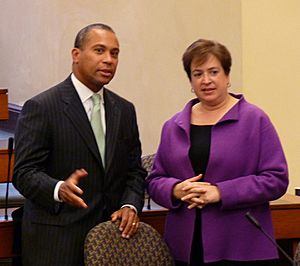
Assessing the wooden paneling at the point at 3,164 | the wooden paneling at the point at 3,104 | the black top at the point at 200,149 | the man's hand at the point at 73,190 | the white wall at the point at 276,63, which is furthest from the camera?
the wooden paneling at the point at 3,104

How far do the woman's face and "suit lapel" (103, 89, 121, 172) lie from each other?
0.38 m

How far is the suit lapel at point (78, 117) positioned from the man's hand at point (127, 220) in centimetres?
22

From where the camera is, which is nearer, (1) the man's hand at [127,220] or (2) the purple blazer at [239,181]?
(2) the purple blazer at [239,181]

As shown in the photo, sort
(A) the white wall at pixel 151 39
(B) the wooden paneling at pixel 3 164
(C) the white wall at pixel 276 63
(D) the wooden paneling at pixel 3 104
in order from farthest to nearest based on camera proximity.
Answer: (D) the wooden paneling at pixel 3 104 → (A) the white wall at pixel 151 39 → (C) the white wall at pixel 276 63 → (B) the wooden paneling at pixel 3 164

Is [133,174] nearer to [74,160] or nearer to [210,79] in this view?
[74,160]

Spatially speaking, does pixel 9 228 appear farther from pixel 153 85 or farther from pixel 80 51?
pixel 153 85

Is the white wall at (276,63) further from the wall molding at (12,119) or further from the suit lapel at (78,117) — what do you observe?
the wall molding at (12,119)

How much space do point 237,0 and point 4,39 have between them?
3091mm

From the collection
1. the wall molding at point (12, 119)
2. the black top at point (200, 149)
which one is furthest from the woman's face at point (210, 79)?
the wall molding at point (12, 119)

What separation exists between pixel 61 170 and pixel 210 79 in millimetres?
674

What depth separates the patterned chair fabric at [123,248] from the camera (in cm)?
312

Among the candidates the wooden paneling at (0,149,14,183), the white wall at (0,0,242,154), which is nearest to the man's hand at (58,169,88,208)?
the wooden paneling at (0,149,14,183)

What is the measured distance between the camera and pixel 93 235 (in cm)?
312

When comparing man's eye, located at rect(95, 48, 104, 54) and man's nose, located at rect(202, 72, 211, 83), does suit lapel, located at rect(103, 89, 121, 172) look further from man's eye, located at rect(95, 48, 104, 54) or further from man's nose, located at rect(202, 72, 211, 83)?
man's nose, located at rect(202, 72, 211, 83)
